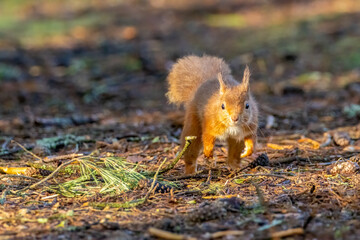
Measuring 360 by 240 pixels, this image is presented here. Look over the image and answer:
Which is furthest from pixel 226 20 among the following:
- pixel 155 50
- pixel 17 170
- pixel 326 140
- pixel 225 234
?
pixel 225 234

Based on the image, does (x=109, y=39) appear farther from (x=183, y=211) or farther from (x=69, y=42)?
(x=183, y=211)

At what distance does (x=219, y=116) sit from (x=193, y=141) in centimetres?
33

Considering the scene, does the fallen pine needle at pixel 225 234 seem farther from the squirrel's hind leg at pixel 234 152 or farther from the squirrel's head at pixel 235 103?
the squirrel's hind leg at pixel 234 152

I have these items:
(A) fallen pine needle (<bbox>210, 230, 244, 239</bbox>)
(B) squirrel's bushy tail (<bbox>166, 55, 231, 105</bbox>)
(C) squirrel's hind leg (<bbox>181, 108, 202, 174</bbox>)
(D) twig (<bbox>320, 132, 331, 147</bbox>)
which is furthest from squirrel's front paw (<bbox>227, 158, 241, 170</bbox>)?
(A) fallen pine needle (<bbox>210, 230, 244, 239</bbox>)

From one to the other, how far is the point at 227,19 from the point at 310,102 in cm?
581

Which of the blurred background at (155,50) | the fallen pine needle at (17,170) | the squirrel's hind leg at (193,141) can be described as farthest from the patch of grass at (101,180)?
the blurred background at (155,50)

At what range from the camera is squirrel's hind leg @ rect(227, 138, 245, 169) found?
3979 millimetres

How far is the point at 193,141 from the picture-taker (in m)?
4.02

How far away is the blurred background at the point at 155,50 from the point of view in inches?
288

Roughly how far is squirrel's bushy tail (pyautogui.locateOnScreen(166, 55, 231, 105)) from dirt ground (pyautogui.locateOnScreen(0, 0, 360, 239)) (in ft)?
1.53

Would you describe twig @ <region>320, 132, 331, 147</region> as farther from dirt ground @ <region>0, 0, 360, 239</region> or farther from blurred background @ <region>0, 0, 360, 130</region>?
blurred background @ <region>0, 0, 360, 130</region>

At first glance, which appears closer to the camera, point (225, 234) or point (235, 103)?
point (225, 234)

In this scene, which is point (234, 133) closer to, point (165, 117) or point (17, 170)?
point (17, 170)

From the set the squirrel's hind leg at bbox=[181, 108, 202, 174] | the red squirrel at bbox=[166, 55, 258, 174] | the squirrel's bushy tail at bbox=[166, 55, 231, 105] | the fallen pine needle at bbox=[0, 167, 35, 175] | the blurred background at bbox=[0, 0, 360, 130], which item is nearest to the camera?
the fallen pine needle at bbox=[0, 167, 35, 175]
